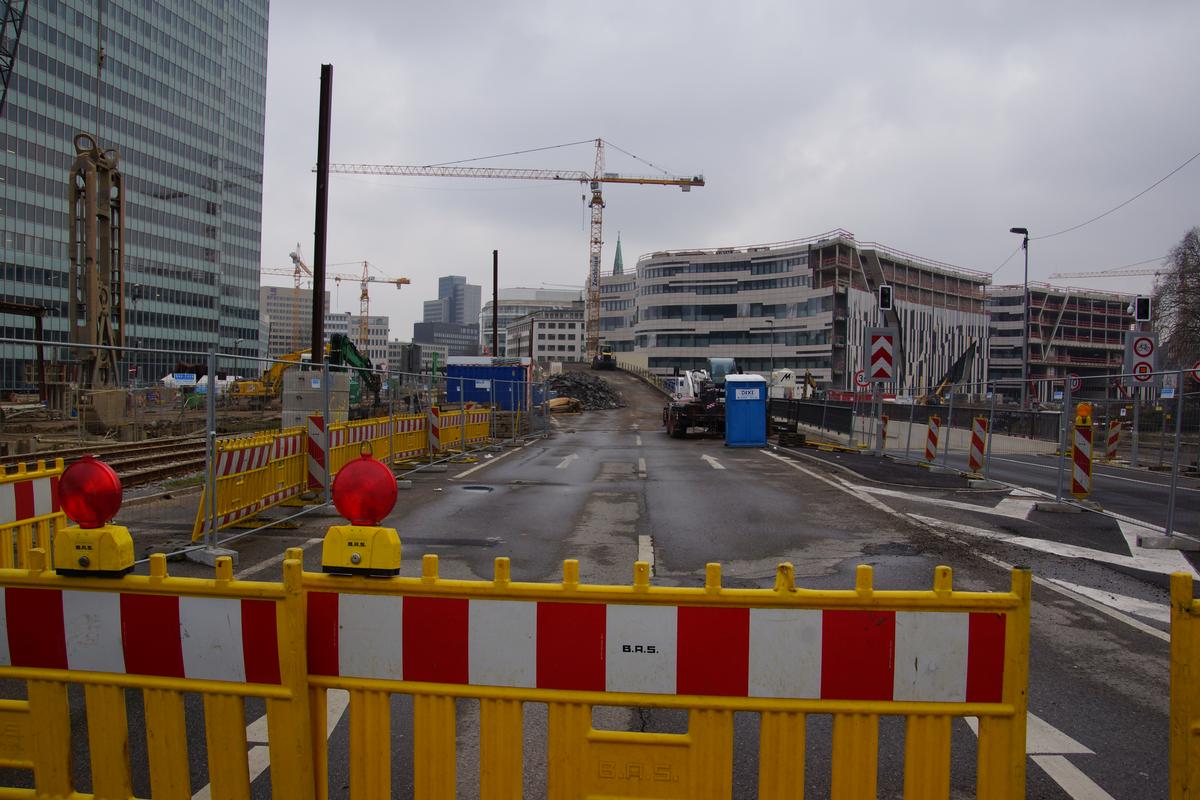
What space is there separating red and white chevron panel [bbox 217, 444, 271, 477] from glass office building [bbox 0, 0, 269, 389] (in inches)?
2573

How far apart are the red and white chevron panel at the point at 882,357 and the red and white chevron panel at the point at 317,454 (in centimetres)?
1302

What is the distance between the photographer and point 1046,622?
5.77 meters

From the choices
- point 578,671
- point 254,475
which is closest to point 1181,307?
point 254,475

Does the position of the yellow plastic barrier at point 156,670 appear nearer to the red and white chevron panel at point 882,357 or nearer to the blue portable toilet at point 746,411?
the red and white chevron panel at point 882,357

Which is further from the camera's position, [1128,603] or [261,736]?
[1128,603]

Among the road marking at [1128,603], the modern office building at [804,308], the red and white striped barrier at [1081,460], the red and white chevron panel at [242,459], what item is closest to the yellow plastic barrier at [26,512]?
the red and white chevron panel at [242,459]

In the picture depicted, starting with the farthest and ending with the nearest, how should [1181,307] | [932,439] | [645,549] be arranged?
[1181,307]
[932,439]
[645,549]

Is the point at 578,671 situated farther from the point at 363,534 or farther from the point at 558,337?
the point at 558,337

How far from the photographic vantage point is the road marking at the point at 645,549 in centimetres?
775

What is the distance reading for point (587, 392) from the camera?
187 feet

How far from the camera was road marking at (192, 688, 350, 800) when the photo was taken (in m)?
3.32

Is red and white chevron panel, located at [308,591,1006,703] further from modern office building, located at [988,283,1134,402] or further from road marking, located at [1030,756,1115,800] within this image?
modern office building, located at [988,283,1134,402]

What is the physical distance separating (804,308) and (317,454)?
8512 cm

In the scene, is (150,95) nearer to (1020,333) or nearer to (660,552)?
(660,552)
